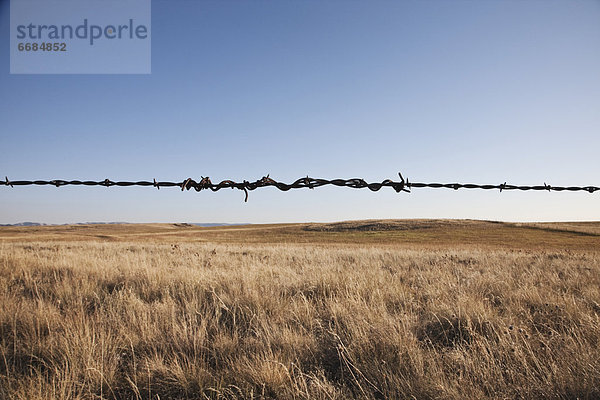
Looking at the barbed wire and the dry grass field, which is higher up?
the barbed wire

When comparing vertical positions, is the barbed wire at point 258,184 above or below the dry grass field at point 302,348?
above

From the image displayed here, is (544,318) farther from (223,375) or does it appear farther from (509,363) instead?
(223,375)

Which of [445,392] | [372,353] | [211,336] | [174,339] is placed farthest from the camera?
[211,336]

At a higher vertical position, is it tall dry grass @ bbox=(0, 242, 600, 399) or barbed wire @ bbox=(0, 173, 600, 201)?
barbed wire @ bbox=(0, 173, 600, 201)

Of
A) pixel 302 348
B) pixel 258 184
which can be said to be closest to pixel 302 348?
pixel 302 348

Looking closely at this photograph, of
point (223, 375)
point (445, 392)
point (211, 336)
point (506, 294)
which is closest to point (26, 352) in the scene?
point (211, 336)

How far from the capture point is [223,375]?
214 cm

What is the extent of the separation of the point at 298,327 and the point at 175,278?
303 centimetres

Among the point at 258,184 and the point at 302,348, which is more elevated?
the point at 258,184

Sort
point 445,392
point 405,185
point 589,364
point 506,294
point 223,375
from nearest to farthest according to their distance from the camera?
point 445,392 → point 589,364 → point 223,375 → point 405,185 → point 506,294

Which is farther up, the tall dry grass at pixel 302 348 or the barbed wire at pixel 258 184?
the barbed wire at pixel 258 184

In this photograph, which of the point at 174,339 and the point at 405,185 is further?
the point at 405,185

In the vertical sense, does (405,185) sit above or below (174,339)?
above

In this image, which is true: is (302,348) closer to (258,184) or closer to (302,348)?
(302,348)
